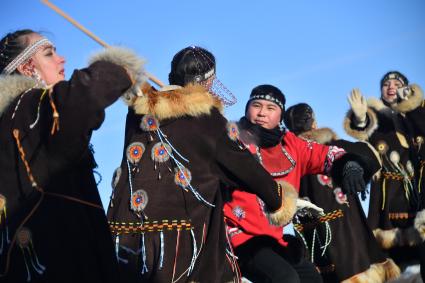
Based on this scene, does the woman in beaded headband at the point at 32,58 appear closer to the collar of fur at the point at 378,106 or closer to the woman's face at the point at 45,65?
the woman's face at the point at 45,65

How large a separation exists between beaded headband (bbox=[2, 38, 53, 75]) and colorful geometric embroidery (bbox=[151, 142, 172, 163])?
3.36ft

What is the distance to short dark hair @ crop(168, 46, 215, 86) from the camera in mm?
4234

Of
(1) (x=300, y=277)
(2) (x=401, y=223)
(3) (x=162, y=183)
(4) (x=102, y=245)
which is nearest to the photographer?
(4) (x=102, y=245)

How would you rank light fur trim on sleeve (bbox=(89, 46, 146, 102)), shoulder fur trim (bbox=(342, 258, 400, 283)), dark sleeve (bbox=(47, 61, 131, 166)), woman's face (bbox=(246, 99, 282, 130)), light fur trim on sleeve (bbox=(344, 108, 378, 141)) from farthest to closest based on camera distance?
light fur trim on sleeve (bbox=(344, 108, 378, 141)) → shoulder fur trim (bbox=(342, 258, 400, 283)) → woman's face (bbox=(246, 99, 282, 130)) → light fur trim on sleeve (bbox=(89, 46, 146, 102)) → dark sleeve (bbox=(47, 61, 131, 166))

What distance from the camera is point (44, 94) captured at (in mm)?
2686

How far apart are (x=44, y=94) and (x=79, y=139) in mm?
245

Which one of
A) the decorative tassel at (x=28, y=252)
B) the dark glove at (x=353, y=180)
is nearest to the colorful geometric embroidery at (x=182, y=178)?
the dark glove at (x=353, y=180)

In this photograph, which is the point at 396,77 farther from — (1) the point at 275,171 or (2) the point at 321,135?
(1) the point at 275,171

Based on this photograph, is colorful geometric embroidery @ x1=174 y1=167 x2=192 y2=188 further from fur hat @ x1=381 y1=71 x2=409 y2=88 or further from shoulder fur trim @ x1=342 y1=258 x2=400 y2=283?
fur hat @ x1=381 y1=71 x2=409 y2=88

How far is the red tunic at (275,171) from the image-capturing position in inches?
183

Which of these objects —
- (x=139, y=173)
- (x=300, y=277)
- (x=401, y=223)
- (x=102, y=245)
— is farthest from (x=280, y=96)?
(x=102, y=245)

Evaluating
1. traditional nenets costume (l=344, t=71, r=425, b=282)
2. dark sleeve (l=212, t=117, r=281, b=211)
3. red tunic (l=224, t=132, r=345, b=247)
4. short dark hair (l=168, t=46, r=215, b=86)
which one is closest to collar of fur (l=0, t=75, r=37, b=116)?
dark sleeve (l=212, t=117, r=281, b=211)

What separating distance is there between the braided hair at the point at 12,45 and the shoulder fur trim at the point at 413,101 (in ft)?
16.2

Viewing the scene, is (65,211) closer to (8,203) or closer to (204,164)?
(8,203)
